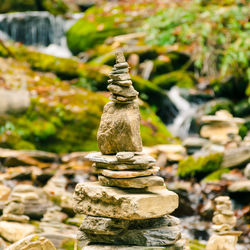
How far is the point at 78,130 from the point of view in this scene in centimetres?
1153

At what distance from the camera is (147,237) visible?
Result: 12.9 feet

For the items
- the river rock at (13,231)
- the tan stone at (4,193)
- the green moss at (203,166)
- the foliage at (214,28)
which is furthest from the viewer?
the foliage at (214,28)

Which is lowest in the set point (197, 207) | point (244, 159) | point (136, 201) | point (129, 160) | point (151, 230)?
point (197, 207)

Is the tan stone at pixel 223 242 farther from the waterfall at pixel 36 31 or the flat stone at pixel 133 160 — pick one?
the waterfall at pixel 36 31

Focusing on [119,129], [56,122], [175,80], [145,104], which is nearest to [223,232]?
[119,129]

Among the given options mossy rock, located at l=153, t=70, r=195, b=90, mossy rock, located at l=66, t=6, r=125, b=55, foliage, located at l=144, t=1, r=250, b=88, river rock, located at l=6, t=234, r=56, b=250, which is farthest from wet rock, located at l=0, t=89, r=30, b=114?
mossy rock, located at l=66, t=6, r=125, b=55

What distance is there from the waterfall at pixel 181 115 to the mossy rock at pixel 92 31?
218 inches

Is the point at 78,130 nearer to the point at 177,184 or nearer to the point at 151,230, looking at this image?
the point at 177,184

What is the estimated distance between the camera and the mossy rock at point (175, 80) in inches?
620

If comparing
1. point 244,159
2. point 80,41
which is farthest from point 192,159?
point 80,41

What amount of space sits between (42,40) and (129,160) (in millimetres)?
16239

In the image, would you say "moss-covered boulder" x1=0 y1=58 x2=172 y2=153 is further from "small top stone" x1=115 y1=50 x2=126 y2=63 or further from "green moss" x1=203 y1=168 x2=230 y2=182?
"small top stone" x1=115 y1=50 x2=126 y2=63

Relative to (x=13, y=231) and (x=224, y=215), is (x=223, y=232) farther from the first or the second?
(x=13, y=231)

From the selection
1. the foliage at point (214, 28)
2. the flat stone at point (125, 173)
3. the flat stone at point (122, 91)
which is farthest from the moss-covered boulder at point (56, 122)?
the flat stone at point (125, 173)
